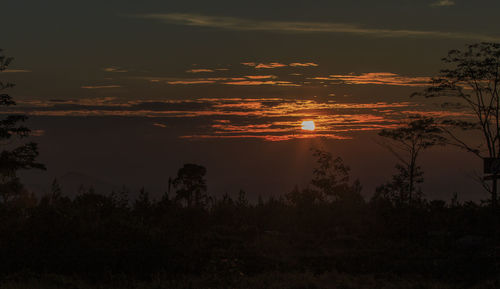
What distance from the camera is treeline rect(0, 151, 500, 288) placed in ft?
61.4

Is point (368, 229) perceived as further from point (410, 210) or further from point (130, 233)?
point (130, 233)

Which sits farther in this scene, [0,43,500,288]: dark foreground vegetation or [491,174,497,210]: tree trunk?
[491,174,497,210]: tree trunk

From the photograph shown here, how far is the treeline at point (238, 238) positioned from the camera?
737 inches

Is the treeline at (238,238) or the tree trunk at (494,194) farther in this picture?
the tree trunk at (494,194)

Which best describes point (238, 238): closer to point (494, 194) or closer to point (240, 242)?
point (240, 242)

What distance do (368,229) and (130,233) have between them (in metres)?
10.2

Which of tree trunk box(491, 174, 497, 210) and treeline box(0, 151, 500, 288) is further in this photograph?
tree trunk box(491, 174, 497, 210)

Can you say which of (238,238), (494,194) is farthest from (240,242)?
(494,194)

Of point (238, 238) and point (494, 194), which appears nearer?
point (238, 238)

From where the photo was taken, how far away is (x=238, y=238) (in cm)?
2320

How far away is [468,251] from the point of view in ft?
70.6

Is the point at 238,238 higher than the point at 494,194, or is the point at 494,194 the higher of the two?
the point at 494,194

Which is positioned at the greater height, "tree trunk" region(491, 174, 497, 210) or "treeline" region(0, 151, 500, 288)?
"tree trunk" region(491, 174, 497, 210)

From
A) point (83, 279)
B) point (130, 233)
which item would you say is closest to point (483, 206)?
point (130, 233)
